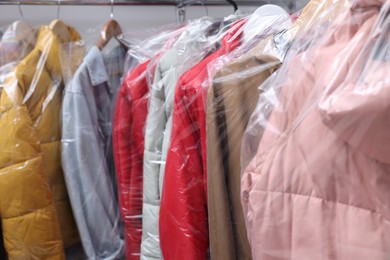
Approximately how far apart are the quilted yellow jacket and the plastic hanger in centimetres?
57

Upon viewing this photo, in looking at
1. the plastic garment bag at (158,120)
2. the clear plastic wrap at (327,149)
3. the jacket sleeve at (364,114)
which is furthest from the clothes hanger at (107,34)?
the jacket sleeve at (364,114)

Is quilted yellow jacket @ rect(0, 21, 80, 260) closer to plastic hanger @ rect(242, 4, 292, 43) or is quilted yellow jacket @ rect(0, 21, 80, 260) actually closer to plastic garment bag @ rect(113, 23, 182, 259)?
plastic garment bag @ rect(113, 23, 182, 259)

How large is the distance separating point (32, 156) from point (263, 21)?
2.03 ft

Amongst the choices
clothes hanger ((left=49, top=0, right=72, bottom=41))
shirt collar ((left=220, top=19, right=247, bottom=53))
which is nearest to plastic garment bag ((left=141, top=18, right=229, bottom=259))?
shirt collar ((left=220, top=19, right=247, bottom=53))

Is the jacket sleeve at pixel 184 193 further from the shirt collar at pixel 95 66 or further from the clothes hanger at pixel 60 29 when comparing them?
the clothes hanger at pixel 60 29

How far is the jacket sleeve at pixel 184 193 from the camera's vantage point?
0.66m

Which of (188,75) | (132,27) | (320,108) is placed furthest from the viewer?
(132,27)

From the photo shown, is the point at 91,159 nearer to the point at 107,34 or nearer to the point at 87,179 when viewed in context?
the point at 87,179

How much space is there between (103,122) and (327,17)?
0.80 meters

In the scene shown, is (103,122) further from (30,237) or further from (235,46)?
(235,46)

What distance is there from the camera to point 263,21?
677mm

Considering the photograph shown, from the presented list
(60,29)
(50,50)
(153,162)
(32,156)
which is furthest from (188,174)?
(60,29)

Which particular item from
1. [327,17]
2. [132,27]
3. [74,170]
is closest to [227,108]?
[327,17]

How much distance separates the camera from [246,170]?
1.63ft
